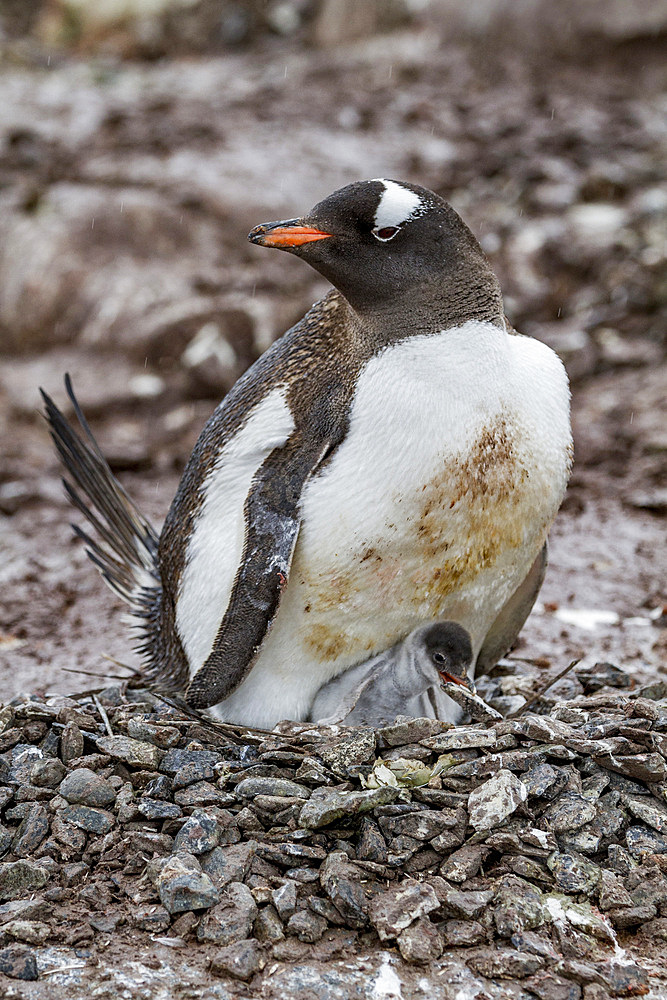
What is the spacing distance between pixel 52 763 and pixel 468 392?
118 centimetres

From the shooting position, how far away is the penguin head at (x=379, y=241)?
2314 millimetres

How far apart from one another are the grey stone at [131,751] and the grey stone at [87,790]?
0.24 feet

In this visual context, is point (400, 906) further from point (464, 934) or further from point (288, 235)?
point (288, 235)

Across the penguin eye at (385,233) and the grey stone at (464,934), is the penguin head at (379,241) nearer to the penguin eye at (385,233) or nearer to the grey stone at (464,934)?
the penguin eye at (385,233)

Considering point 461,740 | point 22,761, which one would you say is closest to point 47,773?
point 22,761

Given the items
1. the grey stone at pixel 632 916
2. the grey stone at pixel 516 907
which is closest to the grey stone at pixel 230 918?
the grey stone at pixel 516 907

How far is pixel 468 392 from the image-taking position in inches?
91.8

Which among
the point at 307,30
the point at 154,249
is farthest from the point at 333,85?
the point at 154,249

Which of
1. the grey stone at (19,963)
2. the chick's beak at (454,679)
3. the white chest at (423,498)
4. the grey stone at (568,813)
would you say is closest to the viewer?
the grey stone at (19,963)

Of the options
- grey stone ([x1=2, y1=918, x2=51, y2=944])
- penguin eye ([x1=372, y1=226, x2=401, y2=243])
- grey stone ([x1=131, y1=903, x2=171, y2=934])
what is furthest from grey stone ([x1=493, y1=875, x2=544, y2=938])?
penguin eye ([x1=372, y1=226, x2=401, y2=243])

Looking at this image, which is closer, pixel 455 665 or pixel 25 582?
pixel 455 665

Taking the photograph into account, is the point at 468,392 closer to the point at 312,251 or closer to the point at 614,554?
the point at 312,251

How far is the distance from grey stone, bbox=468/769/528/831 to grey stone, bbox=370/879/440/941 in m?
0.17

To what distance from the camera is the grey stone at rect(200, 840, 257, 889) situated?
2.00 m
